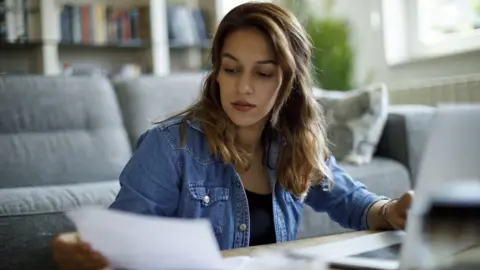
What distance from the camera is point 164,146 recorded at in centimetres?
100

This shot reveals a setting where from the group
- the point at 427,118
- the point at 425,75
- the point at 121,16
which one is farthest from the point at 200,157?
the point at 121,16

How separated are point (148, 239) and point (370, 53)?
305 cm

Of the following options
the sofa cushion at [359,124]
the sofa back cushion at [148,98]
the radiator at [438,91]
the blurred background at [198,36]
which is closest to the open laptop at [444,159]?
the sofa cushion at [359,124]

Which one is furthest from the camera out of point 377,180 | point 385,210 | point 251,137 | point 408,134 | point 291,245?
point 408,134

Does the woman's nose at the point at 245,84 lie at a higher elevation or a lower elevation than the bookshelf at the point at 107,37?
lower

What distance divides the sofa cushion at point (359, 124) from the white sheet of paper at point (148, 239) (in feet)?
5.46

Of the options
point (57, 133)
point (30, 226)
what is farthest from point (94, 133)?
point (30, 226)

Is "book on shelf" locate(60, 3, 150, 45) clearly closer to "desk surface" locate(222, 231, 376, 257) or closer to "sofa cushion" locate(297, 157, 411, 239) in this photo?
"sofa cushion" locate(297, 157, 411, 239)

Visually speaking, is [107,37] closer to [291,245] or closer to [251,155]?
[251,155]

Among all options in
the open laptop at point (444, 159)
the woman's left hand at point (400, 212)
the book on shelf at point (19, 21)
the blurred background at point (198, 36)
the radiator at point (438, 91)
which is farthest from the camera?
the book on shelf at point (19, 21)

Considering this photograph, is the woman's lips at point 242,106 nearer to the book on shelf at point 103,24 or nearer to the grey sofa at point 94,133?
the grey sofa at point 94,133

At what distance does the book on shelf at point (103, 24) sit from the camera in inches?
141

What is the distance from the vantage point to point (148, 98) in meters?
2.43

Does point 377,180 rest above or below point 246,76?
below
